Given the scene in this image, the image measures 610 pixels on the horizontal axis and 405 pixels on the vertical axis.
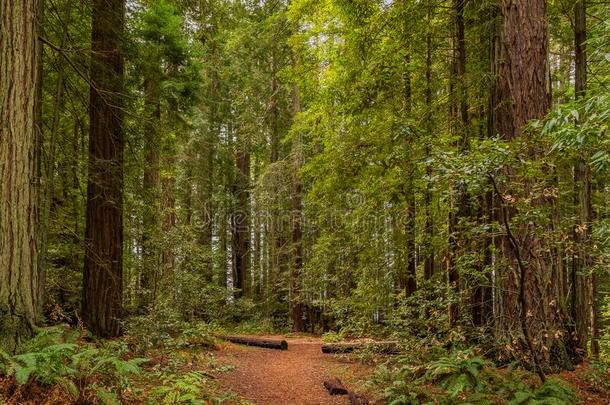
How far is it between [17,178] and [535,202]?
676 centimetres

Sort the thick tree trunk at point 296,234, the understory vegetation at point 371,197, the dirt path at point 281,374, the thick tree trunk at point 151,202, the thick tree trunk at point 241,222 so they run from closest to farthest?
the understory vegetation at point 371,197, the dirt path at point 281,374, the thick tree trunk at point 151,202, the thick tree trunk at point 296,234, the thick tree trunk at point 241,222

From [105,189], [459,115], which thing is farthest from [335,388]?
[459,115]

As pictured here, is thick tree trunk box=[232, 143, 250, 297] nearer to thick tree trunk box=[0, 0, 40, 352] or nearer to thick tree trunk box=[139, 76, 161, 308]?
thick tree trunk box=[139, 76, 161, 308]

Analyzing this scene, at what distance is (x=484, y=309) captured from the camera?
28.0 ft

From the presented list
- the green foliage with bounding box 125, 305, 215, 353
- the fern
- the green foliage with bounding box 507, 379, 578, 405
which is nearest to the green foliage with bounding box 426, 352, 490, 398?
the green foliage with bounding box 507, 379, 578, 405

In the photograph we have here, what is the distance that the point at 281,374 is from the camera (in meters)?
9.31

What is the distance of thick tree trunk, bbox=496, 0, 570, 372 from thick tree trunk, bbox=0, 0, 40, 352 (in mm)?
6088

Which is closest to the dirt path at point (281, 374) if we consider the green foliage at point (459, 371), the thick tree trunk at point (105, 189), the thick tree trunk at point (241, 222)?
the green foliage at point (459, 371)

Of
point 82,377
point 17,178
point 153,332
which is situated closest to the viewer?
point 82,377

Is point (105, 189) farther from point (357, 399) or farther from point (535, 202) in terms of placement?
point (535, 202)

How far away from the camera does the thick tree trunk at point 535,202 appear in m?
5.93

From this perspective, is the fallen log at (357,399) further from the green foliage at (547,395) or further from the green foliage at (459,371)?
the green foliage at (547,395)

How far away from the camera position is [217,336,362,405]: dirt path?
23.6 feet

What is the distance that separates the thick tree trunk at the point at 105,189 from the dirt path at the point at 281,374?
2681 mm
